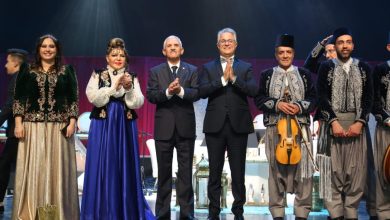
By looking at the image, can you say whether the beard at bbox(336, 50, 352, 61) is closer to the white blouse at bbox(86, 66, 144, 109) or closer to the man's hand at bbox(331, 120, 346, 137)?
the man's hand at bbox(331, 120, 346, 137)

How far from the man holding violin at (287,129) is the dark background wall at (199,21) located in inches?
265

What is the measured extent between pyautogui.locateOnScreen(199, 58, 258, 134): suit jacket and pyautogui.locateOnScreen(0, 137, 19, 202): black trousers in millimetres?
2215

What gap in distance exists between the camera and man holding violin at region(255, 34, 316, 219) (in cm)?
490

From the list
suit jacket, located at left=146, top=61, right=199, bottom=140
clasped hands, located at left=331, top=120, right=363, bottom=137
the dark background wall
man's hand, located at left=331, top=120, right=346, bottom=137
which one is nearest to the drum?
clasped hands, located at left=331, top=120, right=363, bottom=137

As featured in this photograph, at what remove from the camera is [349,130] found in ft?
16.3

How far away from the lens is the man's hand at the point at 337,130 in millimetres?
4957

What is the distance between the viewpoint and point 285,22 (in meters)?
11.7

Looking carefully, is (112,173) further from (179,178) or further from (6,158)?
(6,158)

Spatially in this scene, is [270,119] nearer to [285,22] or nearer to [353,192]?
[353,192]

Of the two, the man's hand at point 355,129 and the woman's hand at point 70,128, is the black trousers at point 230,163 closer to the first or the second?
the man's hand at point 355,129

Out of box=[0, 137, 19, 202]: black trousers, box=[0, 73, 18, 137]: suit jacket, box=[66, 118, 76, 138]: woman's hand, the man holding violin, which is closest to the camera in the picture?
box=[66, 118, 76, 138]: woman's hand

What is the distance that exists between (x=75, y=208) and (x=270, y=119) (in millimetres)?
1886

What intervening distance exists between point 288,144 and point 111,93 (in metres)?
1.57

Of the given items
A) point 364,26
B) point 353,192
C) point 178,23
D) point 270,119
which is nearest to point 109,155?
point 270,119
